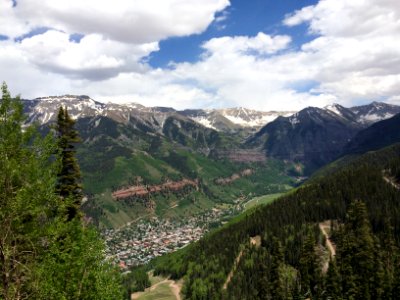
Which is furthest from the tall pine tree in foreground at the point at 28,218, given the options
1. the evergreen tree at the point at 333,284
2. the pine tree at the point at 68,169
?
the evergreen tree at the point at 333,284

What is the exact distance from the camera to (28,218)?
1120 inches

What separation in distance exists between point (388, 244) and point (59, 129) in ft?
469

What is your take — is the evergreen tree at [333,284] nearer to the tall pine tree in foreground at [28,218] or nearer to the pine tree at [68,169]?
the pine tree at [68,169]

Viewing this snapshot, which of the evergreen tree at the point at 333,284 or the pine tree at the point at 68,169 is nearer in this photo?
the pine tree at the point at 68,169

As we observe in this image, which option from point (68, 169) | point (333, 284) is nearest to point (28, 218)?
point (68, 169)

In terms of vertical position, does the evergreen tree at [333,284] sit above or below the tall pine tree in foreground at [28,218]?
below

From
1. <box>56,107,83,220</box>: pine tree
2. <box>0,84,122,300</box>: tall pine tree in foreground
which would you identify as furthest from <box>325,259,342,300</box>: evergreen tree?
<box>0,84,122,300</box>: tall pine tree in foreground

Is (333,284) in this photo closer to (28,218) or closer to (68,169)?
(68,169)

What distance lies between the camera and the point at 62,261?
1364 inches

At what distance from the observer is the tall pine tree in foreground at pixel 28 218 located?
24844mm

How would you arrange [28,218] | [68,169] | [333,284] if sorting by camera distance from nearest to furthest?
[28,218] < [68,169] < [333,284]

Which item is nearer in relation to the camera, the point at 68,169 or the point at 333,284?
the point at 68,169

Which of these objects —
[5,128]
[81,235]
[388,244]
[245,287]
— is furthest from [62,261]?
[245,287]

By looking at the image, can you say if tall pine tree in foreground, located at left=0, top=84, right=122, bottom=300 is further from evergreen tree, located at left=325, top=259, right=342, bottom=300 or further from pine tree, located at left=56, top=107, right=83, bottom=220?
evergreen tree, located at left=325, top=259, right=342, bottom=300
